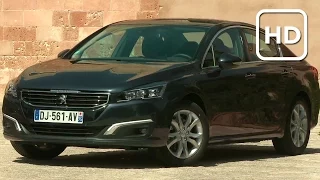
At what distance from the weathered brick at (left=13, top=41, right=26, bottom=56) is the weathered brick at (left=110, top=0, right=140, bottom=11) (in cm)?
180

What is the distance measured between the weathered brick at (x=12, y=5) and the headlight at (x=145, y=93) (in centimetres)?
1139

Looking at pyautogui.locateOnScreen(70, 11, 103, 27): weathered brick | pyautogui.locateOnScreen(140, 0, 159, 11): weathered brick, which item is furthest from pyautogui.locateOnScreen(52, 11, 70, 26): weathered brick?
pyautogui.locateOnScreen(140, 0, 159, 11): weathered brick

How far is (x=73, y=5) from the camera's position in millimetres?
22062

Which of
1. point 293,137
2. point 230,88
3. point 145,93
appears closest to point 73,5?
A: point 293,137

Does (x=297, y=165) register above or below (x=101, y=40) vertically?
below

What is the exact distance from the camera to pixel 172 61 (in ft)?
39.3

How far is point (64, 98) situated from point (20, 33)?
11213 millimetres

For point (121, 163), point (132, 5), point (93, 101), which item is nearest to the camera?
point (93, 101)

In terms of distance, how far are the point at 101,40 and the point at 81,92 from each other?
1.86m

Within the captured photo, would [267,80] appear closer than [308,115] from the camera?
Yes

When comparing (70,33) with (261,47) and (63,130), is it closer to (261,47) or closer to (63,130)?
(261,47)

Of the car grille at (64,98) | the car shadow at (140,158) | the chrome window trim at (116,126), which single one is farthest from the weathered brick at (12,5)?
the chrome window trim at (116,126)

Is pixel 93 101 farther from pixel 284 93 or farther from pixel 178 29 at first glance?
pixel 284 93

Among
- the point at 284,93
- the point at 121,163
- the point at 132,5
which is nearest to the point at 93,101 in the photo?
the point at 121,163
